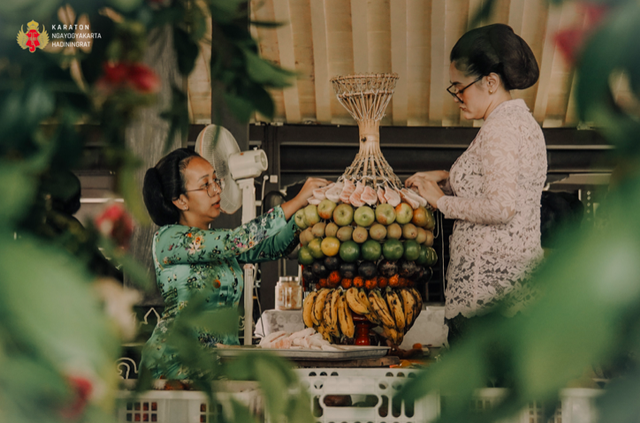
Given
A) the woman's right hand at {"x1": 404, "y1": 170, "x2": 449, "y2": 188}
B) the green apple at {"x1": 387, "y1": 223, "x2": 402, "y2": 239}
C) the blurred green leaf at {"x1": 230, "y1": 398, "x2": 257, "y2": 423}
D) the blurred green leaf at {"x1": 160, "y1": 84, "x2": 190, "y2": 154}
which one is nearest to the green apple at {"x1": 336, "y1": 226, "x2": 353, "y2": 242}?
the green apple at {"x1": 387, "y1": 223, "x2": 402, "y2": 239}

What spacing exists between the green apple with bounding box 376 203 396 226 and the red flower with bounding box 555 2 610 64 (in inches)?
50.0

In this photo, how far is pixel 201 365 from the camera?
24 centimetres

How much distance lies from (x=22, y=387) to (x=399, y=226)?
4.44 ft

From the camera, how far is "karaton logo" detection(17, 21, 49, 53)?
260mm

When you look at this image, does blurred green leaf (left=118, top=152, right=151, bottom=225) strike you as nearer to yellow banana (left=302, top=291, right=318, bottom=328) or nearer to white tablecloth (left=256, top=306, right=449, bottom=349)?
yellow banana (left=302, top=291, right=318, bottom=328)

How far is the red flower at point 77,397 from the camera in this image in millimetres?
175

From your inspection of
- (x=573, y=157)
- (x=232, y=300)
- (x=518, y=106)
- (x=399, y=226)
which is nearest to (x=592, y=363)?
(x=518, y=106)

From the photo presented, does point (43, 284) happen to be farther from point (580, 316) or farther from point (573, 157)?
point (573, 157)

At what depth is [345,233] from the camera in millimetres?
1484

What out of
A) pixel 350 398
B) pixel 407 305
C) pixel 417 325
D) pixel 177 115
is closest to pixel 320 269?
pixel 407 305

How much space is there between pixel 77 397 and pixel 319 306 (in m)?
1.38

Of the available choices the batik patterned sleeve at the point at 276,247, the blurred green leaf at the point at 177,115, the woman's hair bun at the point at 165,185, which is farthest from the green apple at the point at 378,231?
the blurred green leaf at the point at 177,115

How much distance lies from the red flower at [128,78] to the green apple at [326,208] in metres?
1.21

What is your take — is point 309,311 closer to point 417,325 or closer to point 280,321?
point 417,325
